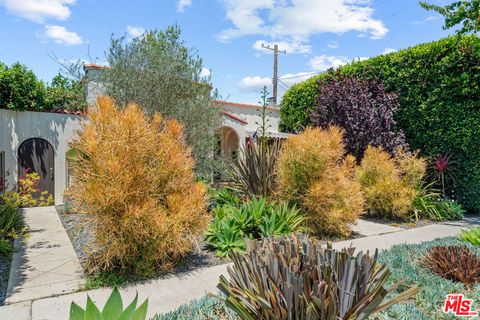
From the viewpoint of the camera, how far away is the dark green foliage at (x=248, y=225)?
219 inches

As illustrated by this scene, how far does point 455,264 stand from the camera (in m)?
A: 4.07

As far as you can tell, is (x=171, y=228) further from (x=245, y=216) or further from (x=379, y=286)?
(x=379, y=286)

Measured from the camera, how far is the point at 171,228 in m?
4.64

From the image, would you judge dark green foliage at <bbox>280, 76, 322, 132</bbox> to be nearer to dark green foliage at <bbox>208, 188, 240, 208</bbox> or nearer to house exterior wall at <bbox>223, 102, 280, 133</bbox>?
house exterior wall at <bbox>223, 102, 280, 133</bbox>

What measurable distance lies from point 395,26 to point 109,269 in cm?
1518

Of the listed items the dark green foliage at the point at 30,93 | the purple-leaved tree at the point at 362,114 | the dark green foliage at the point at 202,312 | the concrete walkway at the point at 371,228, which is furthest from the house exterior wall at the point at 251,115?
the dark green foliage at the point at 202,312

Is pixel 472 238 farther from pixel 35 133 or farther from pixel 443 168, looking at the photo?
pixel 35 133

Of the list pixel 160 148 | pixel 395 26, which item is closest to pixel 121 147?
pixel 160 148

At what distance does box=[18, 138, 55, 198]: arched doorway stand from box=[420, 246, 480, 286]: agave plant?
35.9 ft

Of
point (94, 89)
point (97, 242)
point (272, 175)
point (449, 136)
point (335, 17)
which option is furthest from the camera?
point (335, 17)

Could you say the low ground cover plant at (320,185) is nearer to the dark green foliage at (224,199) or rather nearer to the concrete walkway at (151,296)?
the dark green foliage at (224,199)

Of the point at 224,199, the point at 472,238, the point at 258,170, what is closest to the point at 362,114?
the point at 258,170

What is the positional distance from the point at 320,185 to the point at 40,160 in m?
9.11

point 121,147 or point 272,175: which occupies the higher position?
point 121,147
